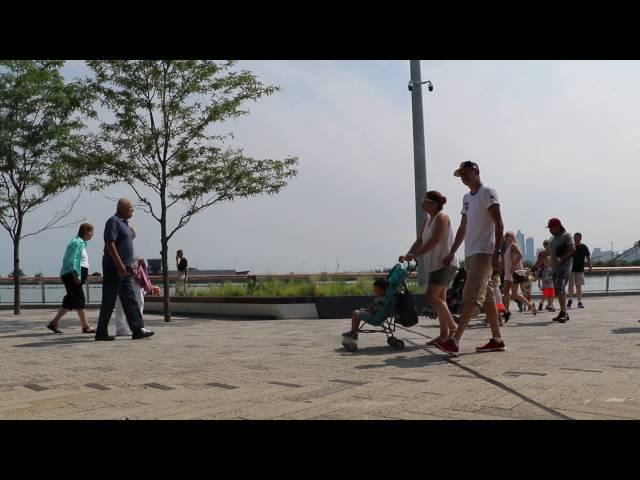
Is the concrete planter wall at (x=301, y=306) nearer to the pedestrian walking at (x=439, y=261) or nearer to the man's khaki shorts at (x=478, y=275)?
the pedestrian walking at (x=439, y=261)

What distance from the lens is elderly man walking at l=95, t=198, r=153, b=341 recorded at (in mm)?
8586

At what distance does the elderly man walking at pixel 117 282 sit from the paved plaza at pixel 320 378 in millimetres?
309

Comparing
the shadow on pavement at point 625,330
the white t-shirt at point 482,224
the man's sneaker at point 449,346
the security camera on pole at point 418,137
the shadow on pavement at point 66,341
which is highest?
the security camera on pole at point 418,137

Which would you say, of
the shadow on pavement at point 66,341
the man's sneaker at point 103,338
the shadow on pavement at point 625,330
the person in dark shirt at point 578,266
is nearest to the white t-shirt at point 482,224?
the shadow on pavement at point 625,330

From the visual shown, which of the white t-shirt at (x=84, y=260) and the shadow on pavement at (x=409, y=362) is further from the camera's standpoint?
the white t-shirt at (x=84, y=260)

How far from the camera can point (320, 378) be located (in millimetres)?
5074

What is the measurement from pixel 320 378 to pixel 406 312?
7.20 ft

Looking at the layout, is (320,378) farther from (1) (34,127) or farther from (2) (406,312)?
(1) (34,127)

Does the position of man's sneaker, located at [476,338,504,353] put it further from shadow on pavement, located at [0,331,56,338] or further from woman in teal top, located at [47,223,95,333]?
shadow on pavement, located at [0,331,56,338]

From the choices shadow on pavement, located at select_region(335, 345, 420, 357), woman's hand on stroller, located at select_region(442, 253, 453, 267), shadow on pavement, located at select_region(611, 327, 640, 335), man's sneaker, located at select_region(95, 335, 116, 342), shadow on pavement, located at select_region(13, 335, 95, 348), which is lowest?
shadow on pavement, located at select_region(611, 327, 640, 335)

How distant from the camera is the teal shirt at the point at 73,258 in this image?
9.74 metres

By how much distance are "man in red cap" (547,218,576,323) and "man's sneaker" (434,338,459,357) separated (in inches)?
183

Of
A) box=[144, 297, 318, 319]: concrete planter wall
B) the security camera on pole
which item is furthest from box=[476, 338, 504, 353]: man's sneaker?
the security camera on pole
